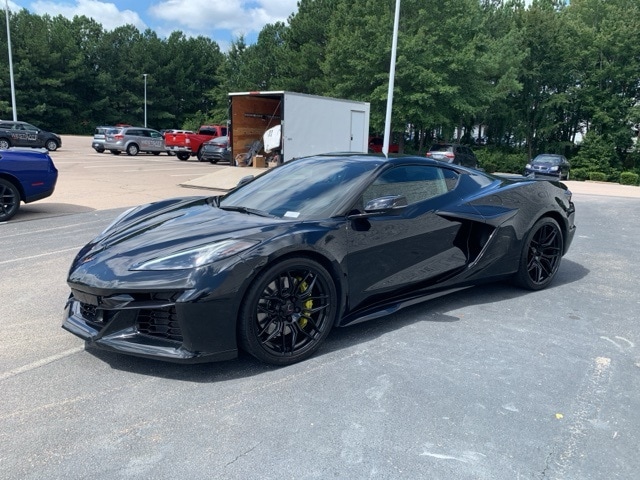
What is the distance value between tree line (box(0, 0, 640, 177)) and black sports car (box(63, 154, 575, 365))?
83.4 ft

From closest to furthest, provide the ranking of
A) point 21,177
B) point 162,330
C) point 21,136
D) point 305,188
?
point 162,330 < point 305,188 < point 21,177 < point 21,136

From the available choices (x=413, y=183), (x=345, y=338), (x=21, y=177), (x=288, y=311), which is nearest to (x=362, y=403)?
(x=288, y=311)

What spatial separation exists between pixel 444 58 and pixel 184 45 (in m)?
54.3

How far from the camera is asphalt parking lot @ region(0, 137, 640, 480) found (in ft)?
7.90

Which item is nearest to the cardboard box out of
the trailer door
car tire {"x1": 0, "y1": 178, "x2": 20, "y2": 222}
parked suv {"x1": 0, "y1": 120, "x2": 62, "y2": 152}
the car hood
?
the trailer door

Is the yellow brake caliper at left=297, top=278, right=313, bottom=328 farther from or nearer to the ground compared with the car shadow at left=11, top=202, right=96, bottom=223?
farther from the ground

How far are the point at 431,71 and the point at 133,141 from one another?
1721 cm

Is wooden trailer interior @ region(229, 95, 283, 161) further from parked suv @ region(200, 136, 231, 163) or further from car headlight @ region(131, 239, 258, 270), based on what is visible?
car headlight @ region(131, 239, 258, 270)

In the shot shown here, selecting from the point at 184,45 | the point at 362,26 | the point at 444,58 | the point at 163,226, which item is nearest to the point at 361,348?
the point at 163,226

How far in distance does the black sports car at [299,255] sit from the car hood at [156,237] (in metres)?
0.01

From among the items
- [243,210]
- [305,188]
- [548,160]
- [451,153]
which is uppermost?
[451,153]

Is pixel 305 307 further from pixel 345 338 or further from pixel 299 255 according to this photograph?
pixel 345 338

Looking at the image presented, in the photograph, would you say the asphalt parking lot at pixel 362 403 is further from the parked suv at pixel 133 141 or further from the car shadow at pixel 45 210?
the parked suv at pixel 133 141

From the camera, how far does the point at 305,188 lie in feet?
13.5
